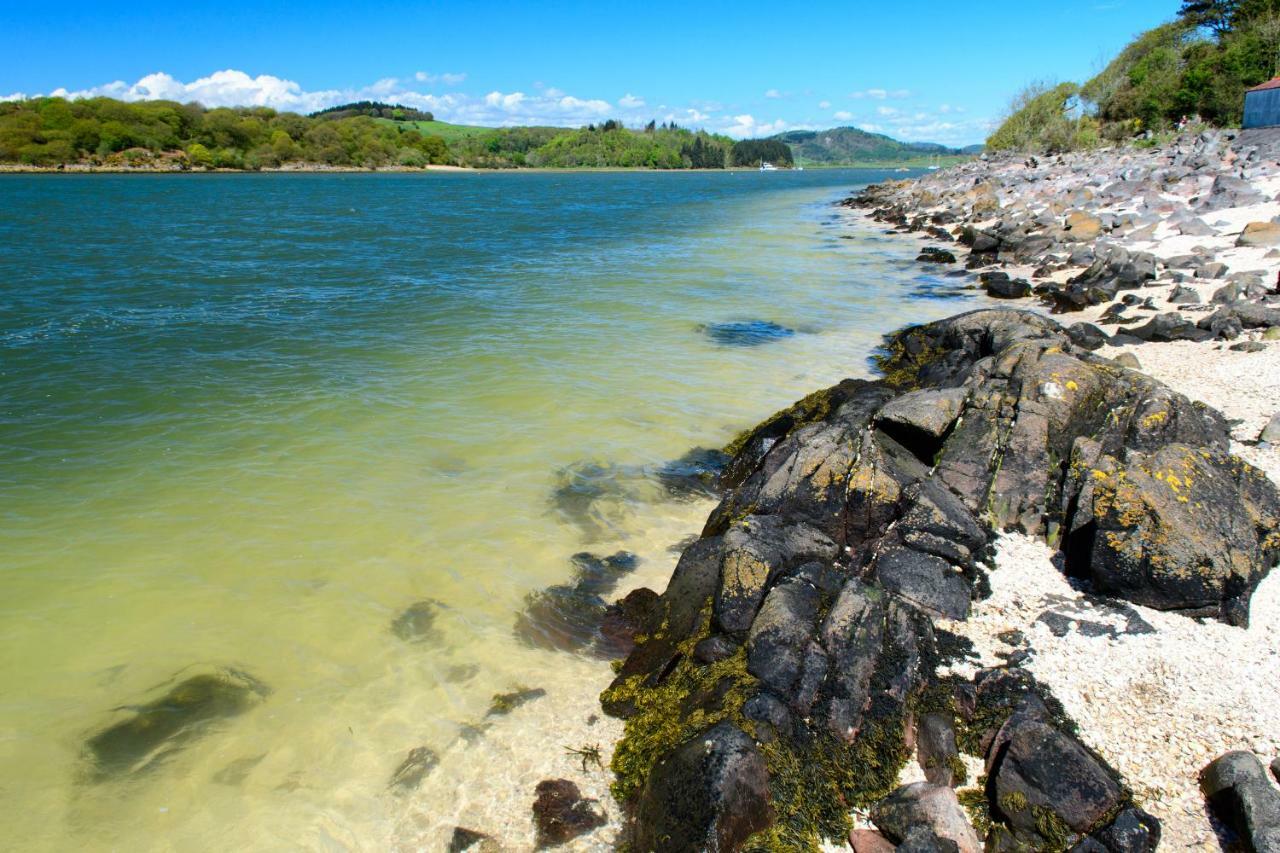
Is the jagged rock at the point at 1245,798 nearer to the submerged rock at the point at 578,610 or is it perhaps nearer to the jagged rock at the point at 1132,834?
the jagged rock at the point at 1132,834

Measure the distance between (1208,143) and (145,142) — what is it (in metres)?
181

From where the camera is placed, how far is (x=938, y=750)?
483 cm

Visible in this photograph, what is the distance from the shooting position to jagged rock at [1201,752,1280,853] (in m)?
3.83

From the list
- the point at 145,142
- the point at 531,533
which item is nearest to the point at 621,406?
the point at 531,533

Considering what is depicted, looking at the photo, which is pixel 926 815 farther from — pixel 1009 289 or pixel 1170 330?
pixel 1009 289

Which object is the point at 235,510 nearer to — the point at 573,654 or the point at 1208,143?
the point at 573,654

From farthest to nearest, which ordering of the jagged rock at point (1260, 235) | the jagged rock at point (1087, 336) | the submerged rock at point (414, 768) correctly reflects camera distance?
the jagged rock at point (1260, 235)
the jagged rock at point (1087, 336)
the submerged rock at point (414, 768)

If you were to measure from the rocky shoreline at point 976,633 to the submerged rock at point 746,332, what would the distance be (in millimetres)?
8134

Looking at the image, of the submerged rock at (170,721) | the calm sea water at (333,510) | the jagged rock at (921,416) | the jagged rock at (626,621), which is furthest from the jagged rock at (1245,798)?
the submerged rock at (170,721)

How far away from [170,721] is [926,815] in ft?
19.6

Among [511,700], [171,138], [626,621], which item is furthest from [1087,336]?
[171,138]

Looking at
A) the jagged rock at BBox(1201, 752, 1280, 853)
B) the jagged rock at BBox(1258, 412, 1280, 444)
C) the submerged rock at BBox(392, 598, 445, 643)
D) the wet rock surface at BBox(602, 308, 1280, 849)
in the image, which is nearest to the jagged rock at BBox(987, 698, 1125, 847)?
the wet rock surface at BBox(602, 308, 1280, 849)

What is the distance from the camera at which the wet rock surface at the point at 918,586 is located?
4.49m

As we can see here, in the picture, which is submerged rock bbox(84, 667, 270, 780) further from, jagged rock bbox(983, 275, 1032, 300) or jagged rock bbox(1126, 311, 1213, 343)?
jagged rock bbox(983, 275, 1032, 300)
